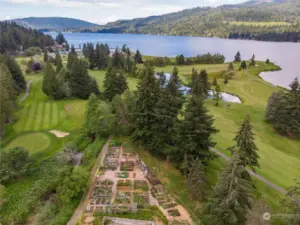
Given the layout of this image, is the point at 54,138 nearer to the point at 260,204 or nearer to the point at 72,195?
the point at 72,195

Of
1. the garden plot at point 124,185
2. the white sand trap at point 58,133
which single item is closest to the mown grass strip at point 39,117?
the white sand trap at point 58,133

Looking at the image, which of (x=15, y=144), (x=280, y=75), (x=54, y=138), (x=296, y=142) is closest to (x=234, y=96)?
(x=296, y=142)

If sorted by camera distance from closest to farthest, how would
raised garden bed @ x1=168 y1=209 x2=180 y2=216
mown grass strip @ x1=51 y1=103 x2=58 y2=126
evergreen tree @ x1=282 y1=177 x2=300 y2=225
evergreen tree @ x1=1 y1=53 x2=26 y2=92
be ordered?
evergreen tree @ x1=282 y1=177 x2=300 y2=225, raised garden bed @ x1=168 y1=209 x2=180 y2=216, mown grass strip @ x1=51 y1=103 x2=58 y2=126, evergreen tree @ x1=1 y1=53 x2=26 y2=92

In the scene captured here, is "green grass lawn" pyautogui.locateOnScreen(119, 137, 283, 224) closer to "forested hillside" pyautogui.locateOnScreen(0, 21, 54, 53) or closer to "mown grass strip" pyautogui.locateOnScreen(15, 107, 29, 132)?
"mown grass strip" pyautogui.locateOnScreen(15, 107, 29, 132)

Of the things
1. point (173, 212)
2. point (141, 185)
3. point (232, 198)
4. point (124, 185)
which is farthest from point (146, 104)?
point (232, 198)

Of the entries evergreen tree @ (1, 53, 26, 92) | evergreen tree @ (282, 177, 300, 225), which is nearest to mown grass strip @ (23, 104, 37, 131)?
evergreen tree @ (1, 53, 26, 92)

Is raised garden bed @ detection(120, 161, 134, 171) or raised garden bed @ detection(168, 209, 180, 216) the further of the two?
raised garden bed @ detection(120, 161, 134, 171)
